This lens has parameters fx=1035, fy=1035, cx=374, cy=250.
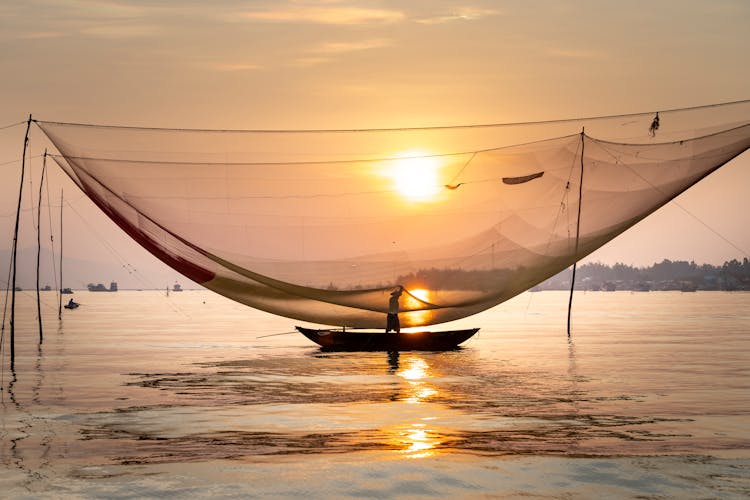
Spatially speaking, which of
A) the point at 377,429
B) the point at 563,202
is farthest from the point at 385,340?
the point at 377,429

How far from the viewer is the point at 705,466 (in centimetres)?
1346

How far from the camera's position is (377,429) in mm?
16875

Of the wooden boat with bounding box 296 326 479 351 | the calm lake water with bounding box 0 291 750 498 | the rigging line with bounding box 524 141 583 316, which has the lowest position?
the calm lake water with bounding box 0 291 750 498

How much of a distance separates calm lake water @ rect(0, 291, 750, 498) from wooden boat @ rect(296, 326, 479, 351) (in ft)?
2.13

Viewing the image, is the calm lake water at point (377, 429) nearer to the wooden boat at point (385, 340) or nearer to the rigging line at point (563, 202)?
the wooden boat at point (385, 340)

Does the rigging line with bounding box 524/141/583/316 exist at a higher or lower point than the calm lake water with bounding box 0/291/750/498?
higher

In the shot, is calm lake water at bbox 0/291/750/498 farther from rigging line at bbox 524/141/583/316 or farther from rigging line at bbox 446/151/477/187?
rigging line at bbox 446/151/477/187

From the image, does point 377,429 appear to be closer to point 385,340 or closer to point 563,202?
point 563,202

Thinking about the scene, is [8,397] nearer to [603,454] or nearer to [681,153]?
[603,454]

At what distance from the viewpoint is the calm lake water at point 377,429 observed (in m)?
12.5

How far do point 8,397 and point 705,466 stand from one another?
15.5m

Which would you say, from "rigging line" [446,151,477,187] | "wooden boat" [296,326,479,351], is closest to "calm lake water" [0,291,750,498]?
"wooden boat" [296,326,479,351]

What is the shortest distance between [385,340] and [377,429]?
53.0 ft

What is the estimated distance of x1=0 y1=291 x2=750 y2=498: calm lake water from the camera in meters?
12.5
